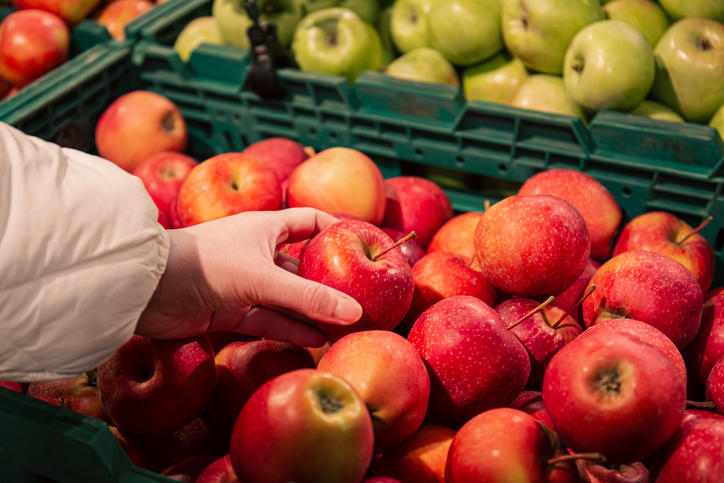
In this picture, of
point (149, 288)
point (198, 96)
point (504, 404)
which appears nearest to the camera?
point (149, 288)

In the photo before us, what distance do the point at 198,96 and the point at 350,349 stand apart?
1.58 m

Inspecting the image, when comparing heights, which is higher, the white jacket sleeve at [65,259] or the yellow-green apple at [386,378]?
the white jacket sleeve at [65,259]

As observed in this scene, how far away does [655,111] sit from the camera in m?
2.02

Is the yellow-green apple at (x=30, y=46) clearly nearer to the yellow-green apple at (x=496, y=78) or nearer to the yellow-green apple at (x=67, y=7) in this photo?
the yellow-green apple at (x=67, y=7)

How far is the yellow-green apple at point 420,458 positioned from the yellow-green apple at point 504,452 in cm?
7

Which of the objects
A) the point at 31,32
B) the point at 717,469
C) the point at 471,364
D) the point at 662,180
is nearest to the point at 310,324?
the point at 471,364

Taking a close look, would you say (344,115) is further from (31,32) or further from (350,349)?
(31,32)

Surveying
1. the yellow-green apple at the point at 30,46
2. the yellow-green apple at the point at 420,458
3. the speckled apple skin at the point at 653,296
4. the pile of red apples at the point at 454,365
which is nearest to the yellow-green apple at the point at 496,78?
the pile of red apples at the point at 454,365

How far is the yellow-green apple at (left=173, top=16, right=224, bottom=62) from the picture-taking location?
257 cm

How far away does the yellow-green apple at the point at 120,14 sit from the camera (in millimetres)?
2789

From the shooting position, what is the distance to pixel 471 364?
1248 mm

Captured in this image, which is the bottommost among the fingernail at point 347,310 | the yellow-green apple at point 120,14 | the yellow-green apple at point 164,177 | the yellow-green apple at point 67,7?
the yellow-green apple at point 164,177

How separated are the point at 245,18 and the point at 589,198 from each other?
1.45 metres

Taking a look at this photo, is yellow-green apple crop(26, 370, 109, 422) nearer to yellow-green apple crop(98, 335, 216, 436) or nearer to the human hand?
yellow-green apple crop(98, 335, 216, 436)
